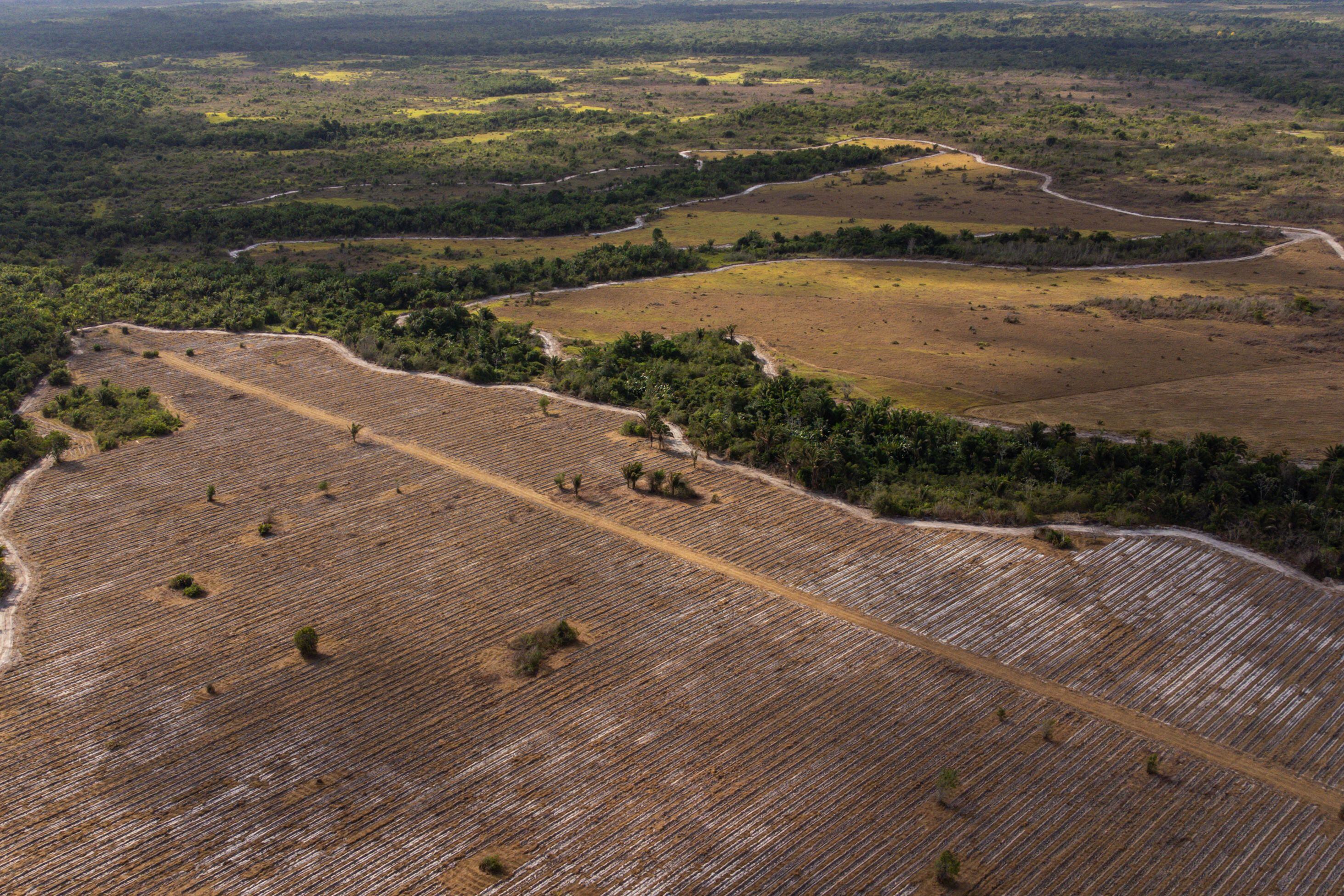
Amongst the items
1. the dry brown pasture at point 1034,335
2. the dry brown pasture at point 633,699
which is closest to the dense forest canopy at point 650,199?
the dry brown pasture at point 1034,335

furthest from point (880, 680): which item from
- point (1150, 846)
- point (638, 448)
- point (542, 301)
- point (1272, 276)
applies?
point (1272, 276)

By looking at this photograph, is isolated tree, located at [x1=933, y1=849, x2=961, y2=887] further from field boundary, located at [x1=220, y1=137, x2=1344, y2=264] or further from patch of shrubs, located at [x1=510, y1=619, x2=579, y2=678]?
field boundary, located at [x1=220, y1=137, x2=1344, y2=264]

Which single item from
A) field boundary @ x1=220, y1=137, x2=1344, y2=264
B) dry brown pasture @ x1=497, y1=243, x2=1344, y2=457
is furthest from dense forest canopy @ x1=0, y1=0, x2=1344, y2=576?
A: dry brown pasture @ x1=497, y1=243, x2=1344, y2=457

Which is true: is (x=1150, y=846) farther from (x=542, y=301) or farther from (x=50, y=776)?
(x=542, y=301)

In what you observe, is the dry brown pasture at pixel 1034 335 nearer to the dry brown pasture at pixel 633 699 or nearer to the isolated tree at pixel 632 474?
the dry brown pasture at pixel 633 699

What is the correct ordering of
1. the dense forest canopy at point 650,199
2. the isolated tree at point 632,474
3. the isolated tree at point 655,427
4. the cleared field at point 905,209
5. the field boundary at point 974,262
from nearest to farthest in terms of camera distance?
the isolated tree at point 632,474 → the dense forest canopy at point 650,199 → the isolated tree at point 655,427 → the field boundary at point 974,262 → the cleared field at point 905,209

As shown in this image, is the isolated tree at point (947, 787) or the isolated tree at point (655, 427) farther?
the isolated tree at point (655, 427)

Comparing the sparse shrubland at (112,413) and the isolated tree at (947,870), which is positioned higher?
the sparse shrubland at (112,413)
